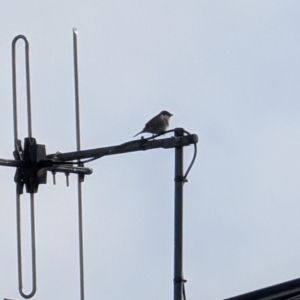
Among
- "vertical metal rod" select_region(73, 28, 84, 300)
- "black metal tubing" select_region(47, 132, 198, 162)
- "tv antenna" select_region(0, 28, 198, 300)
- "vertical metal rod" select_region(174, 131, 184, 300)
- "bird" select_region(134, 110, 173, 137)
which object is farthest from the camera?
"bird" select_region(134, 110, 173, 137)

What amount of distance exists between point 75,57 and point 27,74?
2.17ft

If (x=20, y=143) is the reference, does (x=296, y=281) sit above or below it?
below

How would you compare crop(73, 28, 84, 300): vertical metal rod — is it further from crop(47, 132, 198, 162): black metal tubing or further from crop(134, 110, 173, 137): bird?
crop(134, 110, 173, 137): bird

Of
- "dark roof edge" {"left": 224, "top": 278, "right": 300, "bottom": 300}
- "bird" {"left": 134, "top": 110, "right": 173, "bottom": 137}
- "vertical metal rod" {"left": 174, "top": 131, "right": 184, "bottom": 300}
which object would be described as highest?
"bird" {"left": 134, "top": 110, "right": 173, "bottom": 137}

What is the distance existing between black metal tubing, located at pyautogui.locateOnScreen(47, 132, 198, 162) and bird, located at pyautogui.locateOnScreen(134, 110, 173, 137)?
5.41 m

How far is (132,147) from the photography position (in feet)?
18.9

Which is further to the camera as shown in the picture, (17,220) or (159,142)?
(17,220)

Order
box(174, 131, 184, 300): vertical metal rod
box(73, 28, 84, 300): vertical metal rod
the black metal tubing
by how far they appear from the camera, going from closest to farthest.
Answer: box(174, 131, 184, 300): vertical metal rod < the black metal tubing < box(73, 28, 84, 300): vertical metal rod

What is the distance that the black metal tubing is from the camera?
515 cm

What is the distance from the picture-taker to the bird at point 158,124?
38.9 feet

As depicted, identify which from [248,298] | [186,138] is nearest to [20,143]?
[186,138]

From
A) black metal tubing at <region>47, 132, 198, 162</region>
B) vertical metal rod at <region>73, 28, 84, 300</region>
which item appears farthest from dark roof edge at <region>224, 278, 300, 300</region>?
black metal tubing at <region>47, 132, 198, 162</region>

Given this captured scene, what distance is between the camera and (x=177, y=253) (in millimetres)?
5020

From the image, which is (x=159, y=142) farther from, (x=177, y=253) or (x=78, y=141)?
(x=78, y=141)
